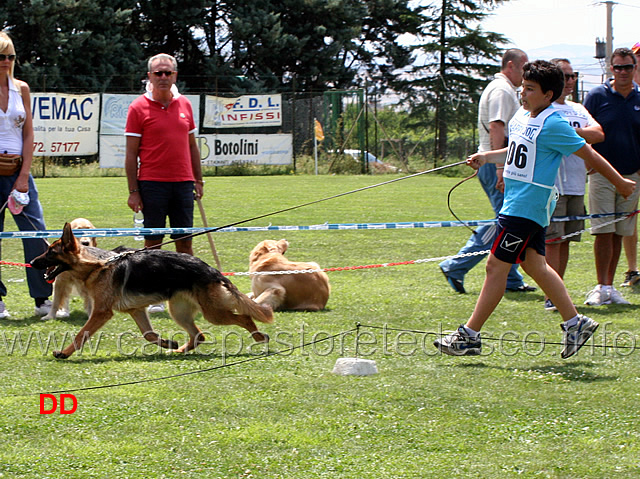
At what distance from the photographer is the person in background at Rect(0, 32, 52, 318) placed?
6445 millimetres

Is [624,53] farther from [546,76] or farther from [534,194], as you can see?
[534,194]

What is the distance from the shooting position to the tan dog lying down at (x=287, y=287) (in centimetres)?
669

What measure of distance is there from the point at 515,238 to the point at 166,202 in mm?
3167

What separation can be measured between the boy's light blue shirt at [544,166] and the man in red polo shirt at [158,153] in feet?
9.67

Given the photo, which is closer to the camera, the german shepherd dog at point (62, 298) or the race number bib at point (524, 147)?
the race number bib at point (524, 147)

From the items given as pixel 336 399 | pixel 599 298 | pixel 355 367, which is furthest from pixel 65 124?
pixel 336 399

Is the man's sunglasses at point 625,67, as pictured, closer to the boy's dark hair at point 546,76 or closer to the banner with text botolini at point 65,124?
the boy's dark hair at point 546,76

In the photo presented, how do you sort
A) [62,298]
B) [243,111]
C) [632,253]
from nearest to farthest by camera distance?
[62,298], [632,253], [243,111]

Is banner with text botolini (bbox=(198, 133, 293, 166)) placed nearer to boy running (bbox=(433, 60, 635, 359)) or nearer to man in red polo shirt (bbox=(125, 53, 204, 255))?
man in red polo shirt (bbox=(125, 53, 204, 255))

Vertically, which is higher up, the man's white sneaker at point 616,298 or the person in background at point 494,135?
the person in background at point 494,135

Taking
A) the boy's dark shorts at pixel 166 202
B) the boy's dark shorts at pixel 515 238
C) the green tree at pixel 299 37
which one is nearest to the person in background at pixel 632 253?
the boy's dark shorts at pixel 515 238

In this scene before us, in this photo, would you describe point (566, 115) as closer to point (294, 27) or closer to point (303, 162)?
point (303, 162)

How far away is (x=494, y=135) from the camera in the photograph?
7.12m

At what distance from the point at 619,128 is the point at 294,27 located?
3143cm
